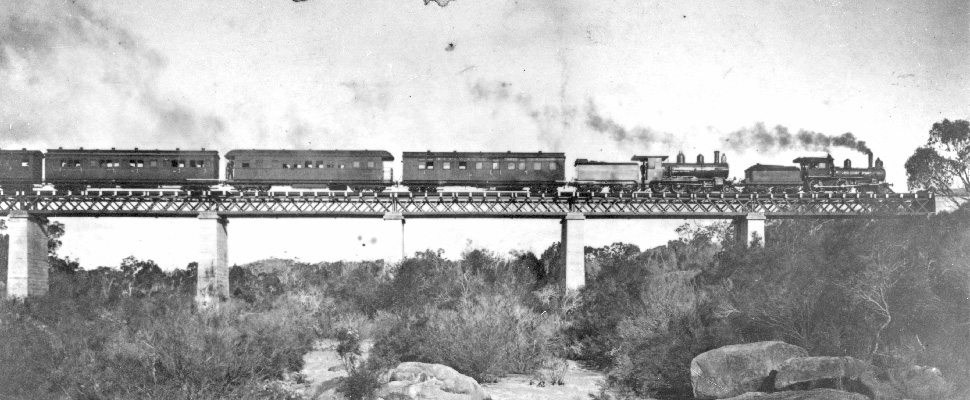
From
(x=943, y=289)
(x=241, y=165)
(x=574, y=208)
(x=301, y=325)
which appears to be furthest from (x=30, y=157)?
(x=943, y=289)

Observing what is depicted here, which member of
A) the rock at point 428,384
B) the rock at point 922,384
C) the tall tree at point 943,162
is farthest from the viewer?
the tall tree at point 943,162

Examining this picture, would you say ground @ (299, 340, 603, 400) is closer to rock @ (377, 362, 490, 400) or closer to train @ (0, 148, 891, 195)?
rock @ (377, 362, 490, 400)

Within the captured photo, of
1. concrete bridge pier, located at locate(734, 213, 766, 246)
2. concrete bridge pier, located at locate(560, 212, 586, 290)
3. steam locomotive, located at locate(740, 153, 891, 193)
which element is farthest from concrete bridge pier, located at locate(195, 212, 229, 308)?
steam locomotive, located at locate(740, 153, 891, 193)

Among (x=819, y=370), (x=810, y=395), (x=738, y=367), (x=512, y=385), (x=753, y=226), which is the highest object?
(x=753, y=226)

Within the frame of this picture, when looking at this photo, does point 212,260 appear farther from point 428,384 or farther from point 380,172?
point 428,384

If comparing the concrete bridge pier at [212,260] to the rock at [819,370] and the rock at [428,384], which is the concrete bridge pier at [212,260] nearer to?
the rock at [428,384]

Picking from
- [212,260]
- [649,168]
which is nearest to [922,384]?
[649,168]

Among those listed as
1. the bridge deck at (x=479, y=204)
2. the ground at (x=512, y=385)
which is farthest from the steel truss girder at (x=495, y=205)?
the ground at (x=512, y=385)

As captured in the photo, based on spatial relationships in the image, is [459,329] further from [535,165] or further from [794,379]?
[535,165]
